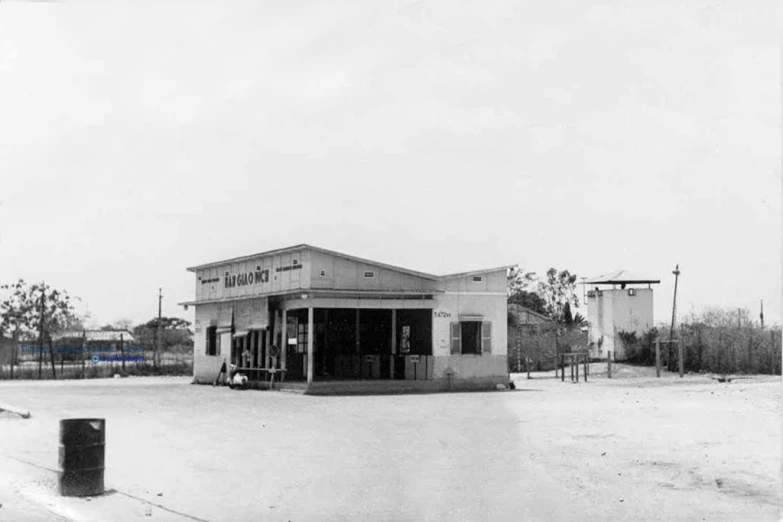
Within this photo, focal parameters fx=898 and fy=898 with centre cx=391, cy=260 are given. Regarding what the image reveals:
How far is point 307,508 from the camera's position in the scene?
8414 mm

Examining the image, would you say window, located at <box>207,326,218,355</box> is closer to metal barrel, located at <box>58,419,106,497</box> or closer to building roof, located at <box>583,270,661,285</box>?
building roof, located at <box>583,270,661,285</box>

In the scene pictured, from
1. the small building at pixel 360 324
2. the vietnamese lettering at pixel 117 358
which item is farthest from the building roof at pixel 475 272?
the vietnamese lettering at pixel 117 358

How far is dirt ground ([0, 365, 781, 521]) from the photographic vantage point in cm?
831

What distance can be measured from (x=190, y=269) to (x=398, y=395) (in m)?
12.6

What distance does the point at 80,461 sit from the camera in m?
9.05

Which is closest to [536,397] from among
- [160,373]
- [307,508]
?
[307,508]

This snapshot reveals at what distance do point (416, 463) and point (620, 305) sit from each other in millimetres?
28771

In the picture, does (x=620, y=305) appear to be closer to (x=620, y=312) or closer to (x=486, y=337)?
(x=620, y=312)

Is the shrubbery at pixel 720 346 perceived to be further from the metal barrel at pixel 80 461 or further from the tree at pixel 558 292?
the metal barrel at pixel 80 461

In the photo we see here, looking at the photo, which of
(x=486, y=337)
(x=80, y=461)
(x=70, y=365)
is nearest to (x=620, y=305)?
(x=486, y=337)

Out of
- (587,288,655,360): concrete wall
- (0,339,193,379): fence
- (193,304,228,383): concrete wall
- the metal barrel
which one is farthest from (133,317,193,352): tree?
the metal barrel

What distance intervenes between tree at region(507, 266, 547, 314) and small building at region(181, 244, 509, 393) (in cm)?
2922

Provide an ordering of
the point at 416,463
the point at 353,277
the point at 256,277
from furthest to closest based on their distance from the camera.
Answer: the point at 256,277 → the point at 353,277 → the point at 416,463

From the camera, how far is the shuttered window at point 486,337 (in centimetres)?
2695
